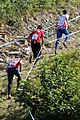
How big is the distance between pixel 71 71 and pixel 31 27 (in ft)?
21.3

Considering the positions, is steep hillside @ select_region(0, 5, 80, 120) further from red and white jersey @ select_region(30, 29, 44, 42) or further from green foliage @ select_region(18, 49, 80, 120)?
red and white jersey @ select_region(30, 29, 44, 42)

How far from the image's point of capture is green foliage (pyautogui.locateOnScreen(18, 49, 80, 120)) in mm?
10055

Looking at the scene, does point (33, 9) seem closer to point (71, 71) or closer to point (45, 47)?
point (45, 47)

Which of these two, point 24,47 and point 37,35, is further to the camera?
point 24,47

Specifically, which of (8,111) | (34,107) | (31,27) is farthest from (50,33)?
(34,107)

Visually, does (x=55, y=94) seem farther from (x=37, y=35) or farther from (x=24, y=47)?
(x=24, y=47)

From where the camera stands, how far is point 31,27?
667 inches

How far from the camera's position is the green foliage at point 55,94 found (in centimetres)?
1005

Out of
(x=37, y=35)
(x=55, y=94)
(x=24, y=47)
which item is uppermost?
(x=37, y=35)

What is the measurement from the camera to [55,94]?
10.2 metres

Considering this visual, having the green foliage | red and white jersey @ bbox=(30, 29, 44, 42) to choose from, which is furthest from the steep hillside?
red and white jersey @ bbox=(30, 29, 44, 42)

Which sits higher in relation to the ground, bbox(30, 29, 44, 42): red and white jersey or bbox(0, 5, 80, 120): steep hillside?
bbox(30, 29, 44, 42): red and white jersey

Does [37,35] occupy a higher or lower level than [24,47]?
higher

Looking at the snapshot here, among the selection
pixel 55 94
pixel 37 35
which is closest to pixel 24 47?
pixel 37 35
